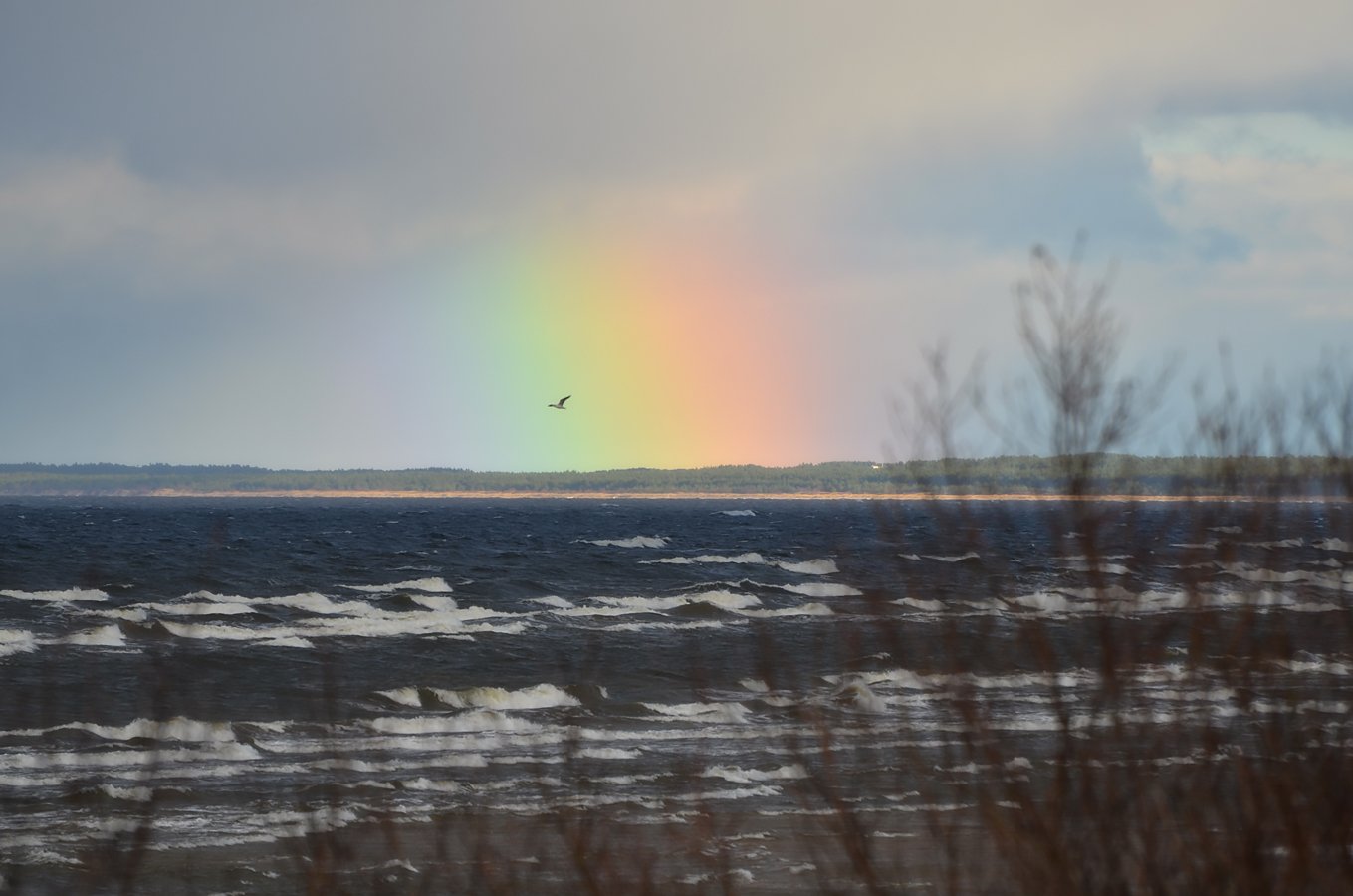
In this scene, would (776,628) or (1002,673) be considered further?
(776,628)

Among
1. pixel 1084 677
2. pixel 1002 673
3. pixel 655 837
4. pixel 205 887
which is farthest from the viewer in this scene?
pixel 655 837

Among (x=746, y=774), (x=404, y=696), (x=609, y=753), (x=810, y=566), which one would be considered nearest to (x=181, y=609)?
(x=404, y=696)

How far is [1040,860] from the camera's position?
3.33 meters

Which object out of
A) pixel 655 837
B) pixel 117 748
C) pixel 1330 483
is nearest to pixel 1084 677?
pixel 1330 483

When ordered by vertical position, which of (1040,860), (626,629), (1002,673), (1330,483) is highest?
(1330,483)

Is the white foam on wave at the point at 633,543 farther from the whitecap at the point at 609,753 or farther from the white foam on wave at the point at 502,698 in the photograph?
the whitecap at the point at 609,753

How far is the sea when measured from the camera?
132 inches

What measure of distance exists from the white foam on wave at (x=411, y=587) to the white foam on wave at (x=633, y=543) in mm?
22889

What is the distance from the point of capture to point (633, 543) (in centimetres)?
7106

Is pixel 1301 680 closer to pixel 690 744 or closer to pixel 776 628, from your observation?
pixel 690 744

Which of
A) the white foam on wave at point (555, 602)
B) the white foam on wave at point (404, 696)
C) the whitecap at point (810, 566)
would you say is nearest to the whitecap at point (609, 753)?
the white foam on wave at point (404, 696)

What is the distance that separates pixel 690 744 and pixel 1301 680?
46.1ft

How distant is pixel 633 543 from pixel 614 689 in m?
49.0

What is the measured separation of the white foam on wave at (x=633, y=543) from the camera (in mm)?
67950
